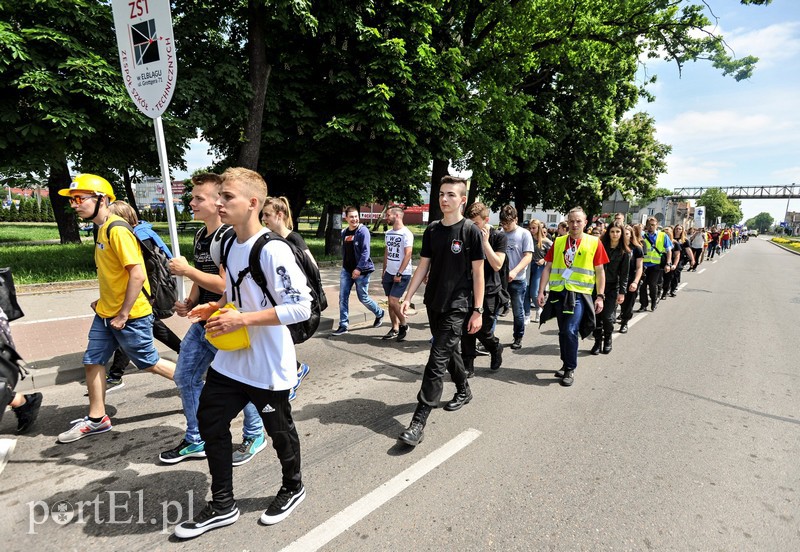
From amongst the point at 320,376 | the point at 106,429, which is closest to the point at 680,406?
the point at 320,376

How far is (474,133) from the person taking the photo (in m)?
15.1

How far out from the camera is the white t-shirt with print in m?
2.18

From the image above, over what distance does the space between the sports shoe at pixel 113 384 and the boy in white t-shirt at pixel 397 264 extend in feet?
11.3

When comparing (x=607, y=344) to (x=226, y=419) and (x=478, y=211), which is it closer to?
(x=478, y=211)

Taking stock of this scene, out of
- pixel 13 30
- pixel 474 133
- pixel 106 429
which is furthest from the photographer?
pixel 474 133

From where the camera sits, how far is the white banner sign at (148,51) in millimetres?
4664

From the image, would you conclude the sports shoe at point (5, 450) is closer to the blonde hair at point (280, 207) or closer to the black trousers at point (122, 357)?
the black trousers at point (122, 357)

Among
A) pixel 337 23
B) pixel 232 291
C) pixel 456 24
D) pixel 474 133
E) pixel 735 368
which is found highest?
pixel 456 24

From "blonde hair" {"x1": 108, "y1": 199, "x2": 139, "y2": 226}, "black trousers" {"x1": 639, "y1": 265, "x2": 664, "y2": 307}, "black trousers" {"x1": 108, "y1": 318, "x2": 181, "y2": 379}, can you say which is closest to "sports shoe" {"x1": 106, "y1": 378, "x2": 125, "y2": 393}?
"black trousers" {"x1": 108, "y1": 318, "x2": 181, "y2": 379}

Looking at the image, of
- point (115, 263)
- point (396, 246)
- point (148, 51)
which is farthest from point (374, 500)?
point (148, 51)

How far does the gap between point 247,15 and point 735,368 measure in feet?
43.3

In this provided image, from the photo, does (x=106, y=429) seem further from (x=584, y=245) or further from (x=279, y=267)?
(x=584, y=245)

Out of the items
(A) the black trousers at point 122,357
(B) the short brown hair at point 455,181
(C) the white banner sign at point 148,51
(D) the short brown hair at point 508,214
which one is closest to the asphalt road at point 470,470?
(A) the black trousers at point 122,357

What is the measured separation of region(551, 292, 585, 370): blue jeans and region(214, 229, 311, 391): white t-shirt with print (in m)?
3.49
